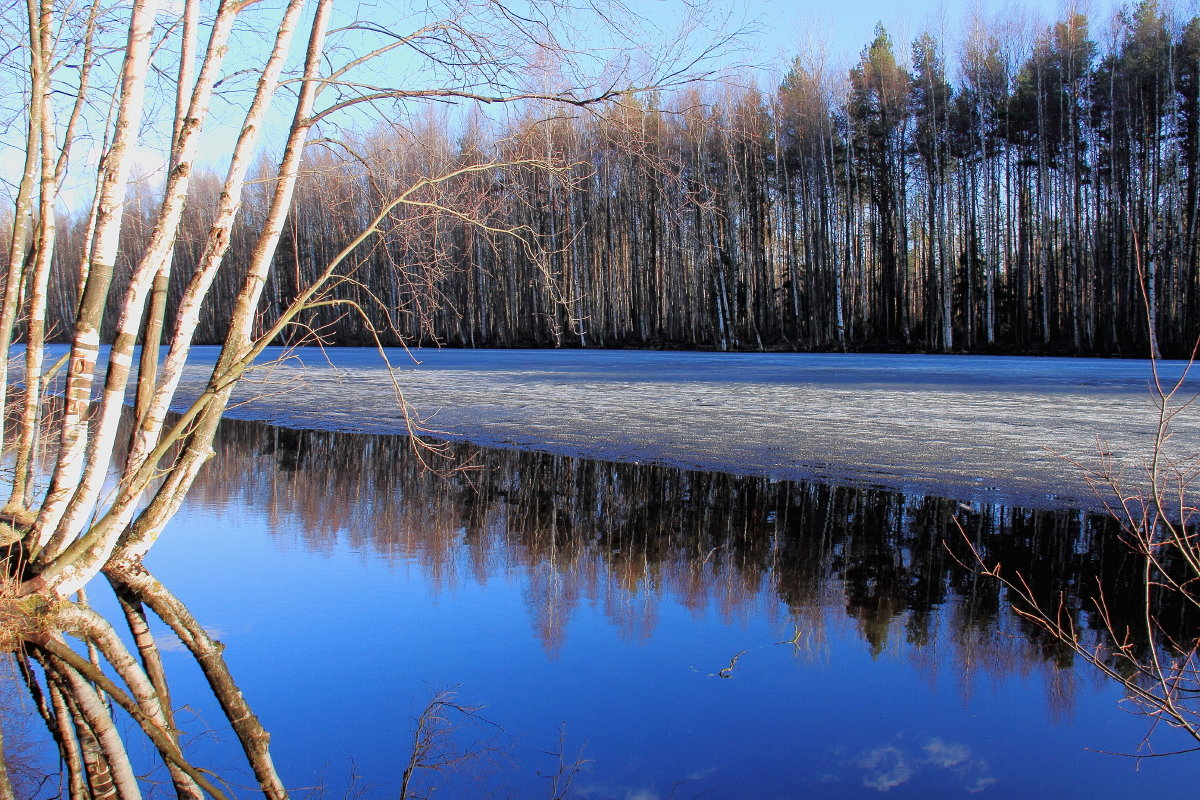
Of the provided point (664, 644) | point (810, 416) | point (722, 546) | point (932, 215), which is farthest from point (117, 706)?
point (932, 215)

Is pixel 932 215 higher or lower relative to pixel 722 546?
higher

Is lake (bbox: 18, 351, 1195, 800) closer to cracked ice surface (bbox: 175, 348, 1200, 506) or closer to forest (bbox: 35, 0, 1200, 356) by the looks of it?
cracked ice surface (bbox: 175, 348, 1200, 506)

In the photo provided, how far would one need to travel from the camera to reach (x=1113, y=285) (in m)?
25.5

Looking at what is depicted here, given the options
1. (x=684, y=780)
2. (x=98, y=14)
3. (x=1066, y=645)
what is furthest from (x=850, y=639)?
(x=98, y=14)

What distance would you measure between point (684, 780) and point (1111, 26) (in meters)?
30.3

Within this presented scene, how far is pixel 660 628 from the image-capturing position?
174 inches

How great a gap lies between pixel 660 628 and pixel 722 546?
1.53 meters

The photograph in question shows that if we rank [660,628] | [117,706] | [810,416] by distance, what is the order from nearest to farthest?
1. [117,706]
2. [660,628]
3. [810,416]

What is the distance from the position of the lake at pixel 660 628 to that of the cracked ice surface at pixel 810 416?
18cm

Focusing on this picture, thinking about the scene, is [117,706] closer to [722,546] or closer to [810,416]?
[722,546]

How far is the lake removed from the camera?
3.13 metres

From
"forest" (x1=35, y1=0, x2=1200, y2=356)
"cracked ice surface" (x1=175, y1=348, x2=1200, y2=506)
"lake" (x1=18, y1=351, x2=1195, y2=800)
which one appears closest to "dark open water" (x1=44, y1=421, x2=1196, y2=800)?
"lake" (x1=18, y1=351, x2=1195, y2=800)

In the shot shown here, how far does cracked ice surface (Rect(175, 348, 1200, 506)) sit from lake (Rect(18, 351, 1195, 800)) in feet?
0.57

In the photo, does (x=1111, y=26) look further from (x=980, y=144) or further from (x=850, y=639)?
(x=850, y=639)
